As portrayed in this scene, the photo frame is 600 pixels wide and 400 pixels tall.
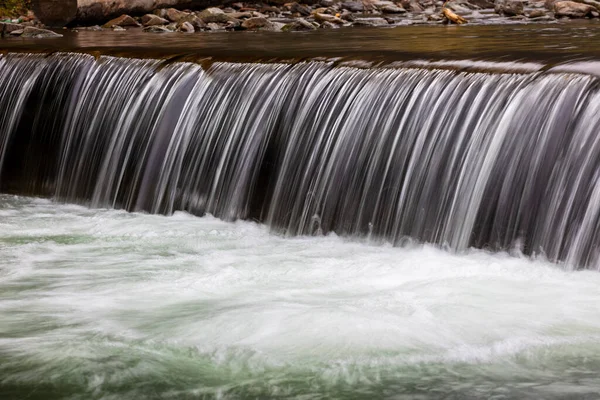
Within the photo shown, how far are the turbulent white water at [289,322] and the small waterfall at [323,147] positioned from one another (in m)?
0.29

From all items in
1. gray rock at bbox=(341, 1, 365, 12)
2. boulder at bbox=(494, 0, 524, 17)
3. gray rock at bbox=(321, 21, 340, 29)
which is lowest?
gray rock at bbox=(341, 1, 365, 12)

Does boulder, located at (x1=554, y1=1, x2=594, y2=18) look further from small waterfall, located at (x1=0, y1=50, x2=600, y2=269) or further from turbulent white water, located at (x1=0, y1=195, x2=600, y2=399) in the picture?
turbulent white water, located at (x1=0, y1=195, x2=600, y2=399)

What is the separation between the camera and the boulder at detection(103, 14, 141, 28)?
15.4 m

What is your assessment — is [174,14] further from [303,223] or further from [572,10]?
[303,223]

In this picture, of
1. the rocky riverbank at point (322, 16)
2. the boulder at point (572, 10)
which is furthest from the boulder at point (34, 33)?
the boulder at point (572, 10)

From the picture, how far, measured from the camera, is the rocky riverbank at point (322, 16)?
14281 millimetres

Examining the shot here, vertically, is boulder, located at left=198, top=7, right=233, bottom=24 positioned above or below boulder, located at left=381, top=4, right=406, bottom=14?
below

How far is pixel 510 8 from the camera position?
50.4 ft

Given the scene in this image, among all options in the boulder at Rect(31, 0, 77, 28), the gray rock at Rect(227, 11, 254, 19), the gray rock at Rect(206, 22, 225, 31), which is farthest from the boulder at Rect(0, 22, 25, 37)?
the gray rock at Rect(227, 11, 254, 19)

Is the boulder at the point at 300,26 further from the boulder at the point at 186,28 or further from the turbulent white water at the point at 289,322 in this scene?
the turbulent white water at the point at 289,322

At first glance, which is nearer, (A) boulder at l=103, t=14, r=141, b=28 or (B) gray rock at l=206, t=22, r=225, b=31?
(B) gray rock at l=206, t=22, r=225, b=31

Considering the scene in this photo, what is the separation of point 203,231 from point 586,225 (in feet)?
8.69

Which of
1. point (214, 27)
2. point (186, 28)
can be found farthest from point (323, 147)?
point (214, 27)

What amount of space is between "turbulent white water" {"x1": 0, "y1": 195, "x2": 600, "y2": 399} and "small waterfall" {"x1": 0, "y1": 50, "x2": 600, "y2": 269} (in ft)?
0.95
